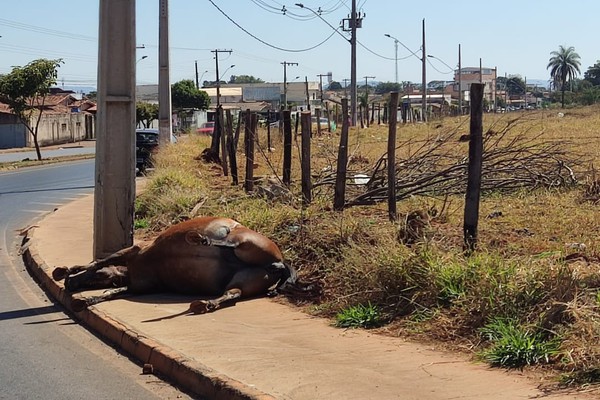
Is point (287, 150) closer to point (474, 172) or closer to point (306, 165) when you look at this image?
point (306, 165)

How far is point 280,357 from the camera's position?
6480 millimetres

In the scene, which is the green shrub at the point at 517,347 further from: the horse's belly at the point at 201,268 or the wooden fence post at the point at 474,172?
the horse's belly at the point at 201,268

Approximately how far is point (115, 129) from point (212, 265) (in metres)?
2.98

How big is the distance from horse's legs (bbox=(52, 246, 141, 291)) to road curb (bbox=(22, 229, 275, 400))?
14 centimetres

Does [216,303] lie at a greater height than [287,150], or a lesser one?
lesser

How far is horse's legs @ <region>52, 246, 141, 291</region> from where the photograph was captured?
9344 millimetres

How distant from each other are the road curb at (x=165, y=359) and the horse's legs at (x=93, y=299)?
0.08 m

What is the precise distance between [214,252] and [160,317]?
0.97m

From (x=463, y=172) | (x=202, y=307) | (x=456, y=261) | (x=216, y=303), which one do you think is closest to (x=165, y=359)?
(x=202, y=307)

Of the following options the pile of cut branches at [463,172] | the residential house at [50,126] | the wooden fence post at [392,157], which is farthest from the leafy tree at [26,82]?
the wooden fence post at [392,157]

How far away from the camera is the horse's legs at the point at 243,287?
8.13 meters

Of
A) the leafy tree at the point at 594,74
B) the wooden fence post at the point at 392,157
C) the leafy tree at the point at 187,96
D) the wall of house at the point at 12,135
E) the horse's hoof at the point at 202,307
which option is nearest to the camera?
the horse's hoof at the point at 202,307

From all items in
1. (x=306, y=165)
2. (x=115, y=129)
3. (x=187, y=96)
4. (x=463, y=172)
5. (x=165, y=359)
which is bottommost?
→ (x=165, y=359)

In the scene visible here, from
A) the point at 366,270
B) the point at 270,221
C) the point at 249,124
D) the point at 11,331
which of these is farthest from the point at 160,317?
the point at 249,124
